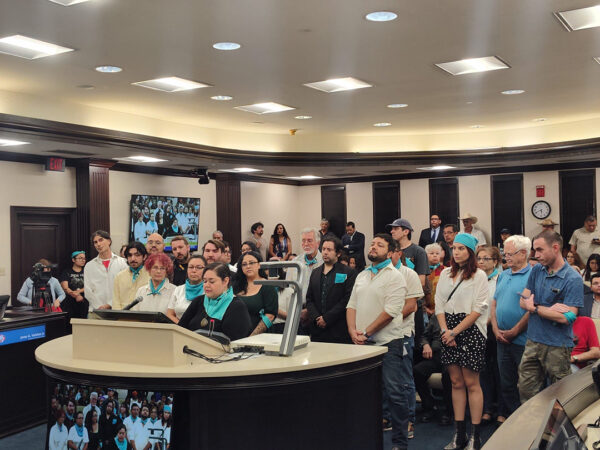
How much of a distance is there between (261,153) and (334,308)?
6844mm

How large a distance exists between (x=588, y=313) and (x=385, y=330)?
8.74 feet

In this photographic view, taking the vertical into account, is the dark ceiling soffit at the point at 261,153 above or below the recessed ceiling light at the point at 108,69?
below

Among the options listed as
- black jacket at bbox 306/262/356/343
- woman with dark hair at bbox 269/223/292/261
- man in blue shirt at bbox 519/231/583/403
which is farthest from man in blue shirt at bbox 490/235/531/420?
woman with dark hair at bbox 269/223/292/261

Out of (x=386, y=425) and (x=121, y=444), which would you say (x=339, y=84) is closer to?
(x=386, y=425)

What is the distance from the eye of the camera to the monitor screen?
11.9 m

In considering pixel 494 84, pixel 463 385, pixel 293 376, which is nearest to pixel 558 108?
pixel 494 84

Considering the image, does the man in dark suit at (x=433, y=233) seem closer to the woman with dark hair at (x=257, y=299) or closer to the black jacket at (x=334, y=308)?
the black jacket at (x=334, y=308)

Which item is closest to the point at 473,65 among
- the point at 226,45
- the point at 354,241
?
the point at 226,45

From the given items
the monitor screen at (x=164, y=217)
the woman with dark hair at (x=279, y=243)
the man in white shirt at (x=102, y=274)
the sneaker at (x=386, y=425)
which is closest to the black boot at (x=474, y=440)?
the sneaker at (x=386, y=425)

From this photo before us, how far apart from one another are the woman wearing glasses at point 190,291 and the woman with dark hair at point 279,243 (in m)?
9.58

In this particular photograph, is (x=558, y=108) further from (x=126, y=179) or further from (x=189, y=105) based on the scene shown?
(x=126, y=179)

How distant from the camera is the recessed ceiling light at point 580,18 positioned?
529 cm

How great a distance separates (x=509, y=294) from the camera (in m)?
5.04

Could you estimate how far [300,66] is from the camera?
689 centimetres
